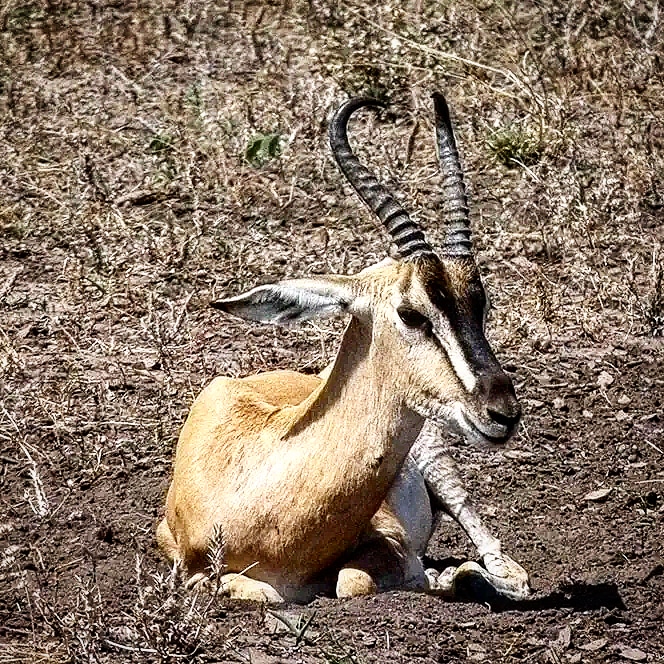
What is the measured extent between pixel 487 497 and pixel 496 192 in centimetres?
340

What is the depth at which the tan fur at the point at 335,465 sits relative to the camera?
6.20 m

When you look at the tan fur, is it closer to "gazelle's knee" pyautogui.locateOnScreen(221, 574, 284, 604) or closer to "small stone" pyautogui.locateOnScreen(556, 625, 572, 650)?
"gazelle's knee" pyautogui.locateOnScreen(221, 574, 284, 604)

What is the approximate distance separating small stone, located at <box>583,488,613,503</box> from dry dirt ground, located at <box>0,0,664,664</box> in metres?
0.01

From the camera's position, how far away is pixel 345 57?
39.7 ft

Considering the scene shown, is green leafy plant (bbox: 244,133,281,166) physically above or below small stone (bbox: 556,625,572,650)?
below

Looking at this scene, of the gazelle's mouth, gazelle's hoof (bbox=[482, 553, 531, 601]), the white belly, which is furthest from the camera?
the white belly

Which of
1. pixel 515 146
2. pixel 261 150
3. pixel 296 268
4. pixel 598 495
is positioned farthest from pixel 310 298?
pixel 515 146

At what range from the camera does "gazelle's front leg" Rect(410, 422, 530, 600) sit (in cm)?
700

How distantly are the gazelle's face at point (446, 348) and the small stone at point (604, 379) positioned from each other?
255 cm

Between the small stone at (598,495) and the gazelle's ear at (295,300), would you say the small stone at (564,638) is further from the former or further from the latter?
the small stone at (598,495)

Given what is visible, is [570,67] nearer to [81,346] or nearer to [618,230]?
[618,230]

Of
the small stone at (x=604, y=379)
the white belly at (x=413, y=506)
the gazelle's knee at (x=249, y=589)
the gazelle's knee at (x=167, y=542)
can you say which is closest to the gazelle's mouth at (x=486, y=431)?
the gazelle's knee at (x=249, y=589)

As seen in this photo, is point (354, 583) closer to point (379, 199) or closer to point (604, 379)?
point (379, 199)

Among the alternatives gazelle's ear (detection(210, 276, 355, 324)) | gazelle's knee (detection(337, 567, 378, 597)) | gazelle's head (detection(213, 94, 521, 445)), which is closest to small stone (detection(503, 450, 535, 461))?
gazelle's knee (detection(337, 567, 378, 597))
